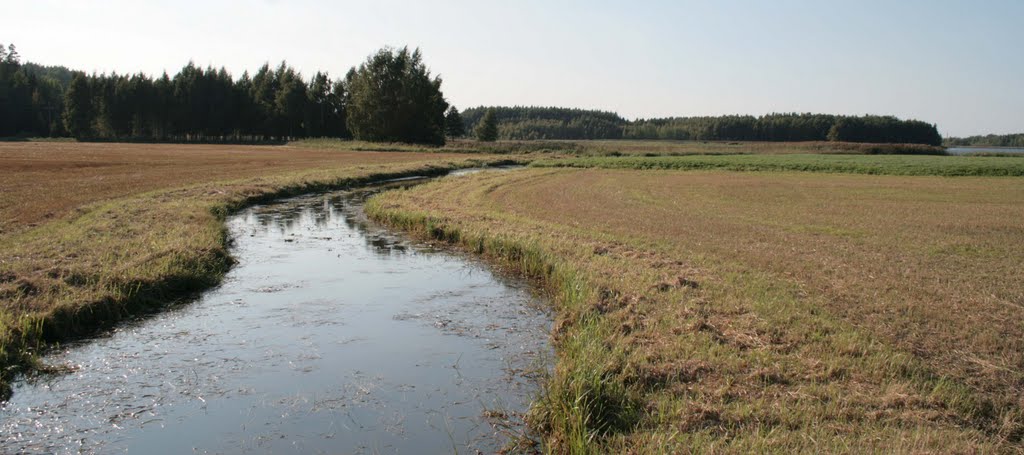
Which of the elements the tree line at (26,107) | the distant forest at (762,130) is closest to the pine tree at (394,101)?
the tree line at (26,107)

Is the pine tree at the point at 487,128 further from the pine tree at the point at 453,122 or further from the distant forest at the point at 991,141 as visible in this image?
the distant forest at the point at 991,141

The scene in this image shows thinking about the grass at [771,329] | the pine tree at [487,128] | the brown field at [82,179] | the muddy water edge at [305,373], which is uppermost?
the pine tree at [487,128]

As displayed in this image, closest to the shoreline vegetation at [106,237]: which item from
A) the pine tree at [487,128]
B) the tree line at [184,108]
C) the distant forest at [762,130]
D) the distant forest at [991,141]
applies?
the tree line at [184,108]

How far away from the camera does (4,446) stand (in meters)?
6.16

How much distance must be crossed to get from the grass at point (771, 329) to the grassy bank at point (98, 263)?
19.9ft

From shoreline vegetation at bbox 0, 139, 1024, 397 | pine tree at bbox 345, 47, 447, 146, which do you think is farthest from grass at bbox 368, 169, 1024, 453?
pine tree at bbox 345, 47, 447, 146

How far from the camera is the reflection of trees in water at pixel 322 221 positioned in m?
18.3

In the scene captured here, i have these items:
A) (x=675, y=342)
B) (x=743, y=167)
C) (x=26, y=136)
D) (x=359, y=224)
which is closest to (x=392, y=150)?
(x=743, y=167)

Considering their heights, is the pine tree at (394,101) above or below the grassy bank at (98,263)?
above

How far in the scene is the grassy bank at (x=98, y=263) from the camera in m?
9.10

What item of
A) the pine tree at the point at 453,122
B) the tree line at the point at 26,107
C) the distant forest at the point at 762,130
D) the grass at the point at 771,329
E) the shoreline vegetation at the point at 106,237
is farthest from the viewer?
the distant forest at the point at 762,130

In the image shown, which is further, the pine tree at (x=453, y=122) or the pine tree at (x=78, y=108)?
the pine tree at (x=453, y=122)

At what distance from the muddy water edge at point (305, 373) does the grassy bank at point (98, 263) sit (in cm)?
45

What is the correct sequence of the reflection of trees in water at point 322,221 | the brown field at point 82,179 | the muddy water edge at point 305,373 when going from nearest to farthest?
the muddy water edge at point 305,373
the reflection of trees in water at point 322,221
the brown field at point 82,179
